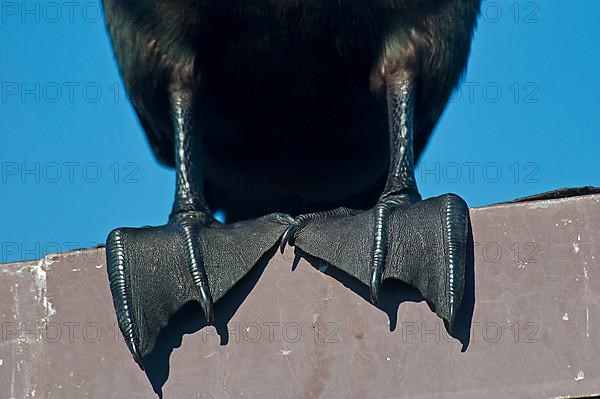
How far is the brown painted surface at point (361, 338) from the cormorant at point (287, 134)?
0.25 feet

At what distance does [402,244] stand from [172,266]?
62 cm

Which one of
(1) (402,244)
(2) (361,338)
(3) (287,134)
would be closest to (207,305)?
(2) (361,338)

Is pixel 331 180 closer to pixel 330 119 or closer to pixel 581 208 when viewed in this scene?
pixel 330 119

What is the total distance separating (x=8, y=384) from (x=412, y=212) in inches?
46.0

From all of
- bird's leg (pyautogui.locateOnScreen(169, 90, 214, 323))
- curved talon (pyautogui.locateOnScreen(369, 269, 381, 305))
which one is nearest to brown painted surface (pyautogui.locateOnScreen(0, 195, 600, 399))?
curved talon (pyautogui.locateOnScreen(369, 269, 381, 305))

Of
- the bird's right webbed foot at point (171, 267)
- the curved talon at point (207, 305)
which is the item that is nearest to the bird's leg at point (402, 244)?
the bird's right webbed foot at point (171, 267)

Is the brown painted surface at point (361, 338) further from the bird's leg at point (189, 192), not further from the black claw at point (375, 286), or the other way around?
the bird's leg at point (189, 192)

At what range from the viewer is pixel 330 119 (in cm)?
471

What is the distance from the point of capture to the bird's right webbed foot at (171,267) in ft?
12.4

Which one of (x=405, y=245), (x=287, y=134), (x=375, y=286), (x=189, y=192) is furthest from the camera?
(x=287, y=134)

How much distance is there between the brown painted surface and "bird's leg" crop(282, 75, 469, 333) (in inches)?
2.0

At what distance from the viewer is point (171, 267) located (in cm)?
389

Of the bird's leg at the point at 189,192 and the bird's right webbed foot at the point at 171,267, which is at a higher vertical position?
the bird's leg at the point at 189,192

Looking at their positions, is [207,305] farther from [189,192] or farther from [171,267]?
[189,192]
